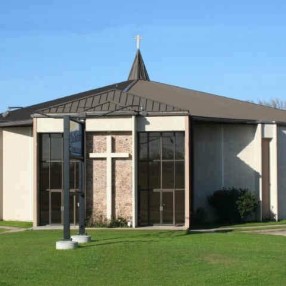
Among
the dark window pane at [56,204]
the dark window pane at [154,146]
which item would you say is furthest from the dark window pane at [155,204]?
the dark window pane at [56,204]

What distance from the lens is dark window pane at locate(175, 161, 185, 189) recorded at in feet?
105

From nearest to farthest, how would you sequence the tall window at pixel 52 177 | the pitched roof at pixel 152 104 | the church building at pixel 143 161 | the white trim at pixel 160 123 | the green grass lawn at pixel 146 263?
the green grass lawn at pixel 146 263 → the church building at pixel 143 161 → the white trim at pixel 160 123 → the pitched roof at pixel 152 104 → the tall window at pixel 52 177

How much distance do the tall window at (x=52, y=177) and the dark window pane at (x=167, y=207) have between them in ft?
15.3

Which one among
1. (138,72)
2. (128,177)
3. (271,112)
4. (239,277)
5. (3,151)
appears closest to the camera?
(239,277)

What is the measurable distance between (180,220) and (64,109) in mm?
8197

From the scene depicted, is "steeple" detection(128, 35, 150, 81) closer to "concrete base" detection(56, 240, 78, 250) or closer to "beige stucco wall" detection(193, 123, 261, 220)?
"beige stucco wall" detection(193, 123, 261, 220)

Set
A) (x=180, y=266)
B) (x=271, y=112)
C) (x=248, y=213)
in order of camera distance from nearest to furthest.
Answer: (x=180, y=266), (x=248, y=213), (x=271, y=112)

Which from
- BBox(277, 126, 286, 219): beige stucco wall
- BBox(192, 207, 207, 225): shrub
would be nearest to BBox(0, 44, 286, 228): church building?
BBox(192, 207, 207, 225): shrub

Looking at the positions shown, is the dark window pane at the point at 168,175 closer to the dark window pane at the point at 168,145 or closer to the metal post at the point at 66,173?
the dark window pane at the point at 168,145

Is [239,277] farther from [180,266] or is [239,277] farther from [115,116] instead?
[115,116]

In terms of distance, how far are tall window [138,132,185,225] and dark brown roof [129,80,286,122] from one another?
5308 millimetres

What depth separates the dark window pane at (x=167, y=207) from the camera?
32.3 m

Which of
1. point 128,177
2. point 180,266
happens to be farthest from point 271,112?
point 180,266

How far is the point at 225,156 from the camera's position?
37531 millimetres
